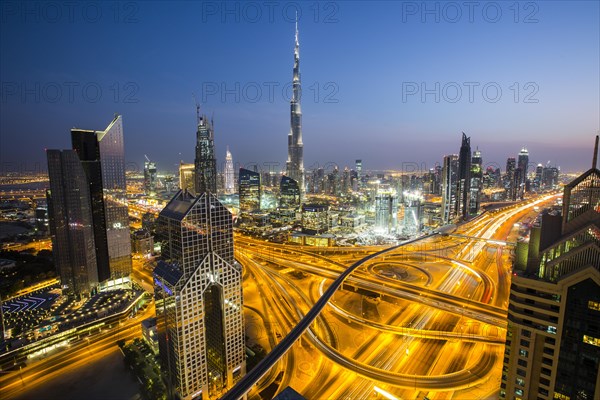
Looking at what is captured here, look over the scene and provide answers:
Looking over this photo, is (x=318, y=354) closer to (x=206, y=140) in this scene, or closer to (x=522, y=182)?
(x=206, y=140)

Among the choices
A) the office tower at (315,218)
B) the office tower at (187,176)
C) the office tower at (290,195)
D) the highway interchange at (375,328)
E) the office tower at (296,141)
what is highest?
the office tower at (296,141)

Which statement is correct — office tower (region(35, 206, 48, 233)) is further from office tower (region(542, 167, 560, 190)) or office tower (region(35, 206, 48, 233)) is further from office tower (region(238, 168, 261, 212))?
office tower (region(542, 167, 560, 190))

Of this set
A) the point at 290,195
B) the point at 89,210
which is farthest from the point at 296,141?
the point at 89,210

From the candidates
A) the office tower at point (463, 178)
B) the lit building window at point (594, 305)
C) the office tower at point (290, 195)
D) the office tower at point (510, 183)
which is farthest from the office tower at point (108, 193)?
the office tower at point (510, 183)

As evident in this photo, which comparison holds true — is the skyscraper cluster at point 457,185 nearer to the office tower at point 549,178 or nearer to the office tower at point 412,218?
the office tower at point 412,218

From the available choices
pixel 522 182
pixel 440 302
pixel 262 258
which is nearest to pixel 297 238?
pixel 262 258

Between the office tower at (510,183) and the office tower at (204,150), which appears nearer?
the office tower at (204,150)

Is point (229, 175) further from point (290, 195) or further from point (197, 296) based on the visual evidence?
point (197, 296)
